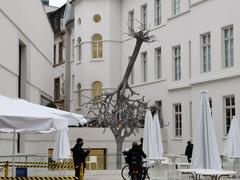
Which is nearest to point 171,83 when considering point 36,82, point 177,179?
point 36,82

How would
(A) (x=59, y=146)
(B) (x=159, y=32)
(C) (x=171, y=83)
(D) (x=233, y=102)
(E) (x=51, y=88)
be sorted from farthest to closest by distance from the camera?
(E) (x=51, y=88)
(B) (x=159, y=32)
(C) (x=171, y=83)
(D) (x=233, y=102)
(A) (x=59, y=146)

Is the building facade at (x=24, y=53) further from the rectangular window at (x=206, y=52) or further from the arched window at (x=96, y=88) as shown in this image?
the rectangular window at (x=206, y=52)

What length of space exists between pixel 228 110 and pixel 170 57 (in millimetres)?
8149

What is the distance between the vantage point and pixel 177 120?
3834 cm

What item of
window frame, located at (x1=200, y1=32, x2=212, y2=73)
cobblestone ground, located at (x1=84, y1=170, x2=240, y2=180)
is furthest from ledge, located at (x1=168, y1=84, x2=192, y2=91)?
cobblestone ground, located at (x1=84, y1=170, x2=240, y2=180)

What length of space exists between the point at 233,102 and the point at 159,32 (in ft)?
37.4

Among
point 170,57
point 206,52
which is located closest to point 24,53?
point 170,57

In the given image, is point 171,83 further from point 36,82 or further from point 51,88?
point 51,88

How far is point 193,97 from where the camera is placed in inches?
1368

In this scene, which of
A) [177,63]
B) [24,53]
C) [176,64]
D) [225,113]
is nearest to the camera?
[225,113]

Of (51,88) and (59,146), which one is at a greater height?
(51,88)

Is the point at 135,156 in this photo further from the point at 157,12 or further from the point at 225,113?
the point at 157,12

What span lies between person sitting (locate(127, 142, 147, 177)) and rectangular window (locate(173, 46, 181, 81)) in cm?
1923

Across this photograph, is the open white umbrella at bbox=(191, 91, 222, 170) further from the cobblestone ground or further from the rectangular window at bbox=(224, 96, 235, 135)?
the rectangular window at bbox=(224, 96, 235, 135)
